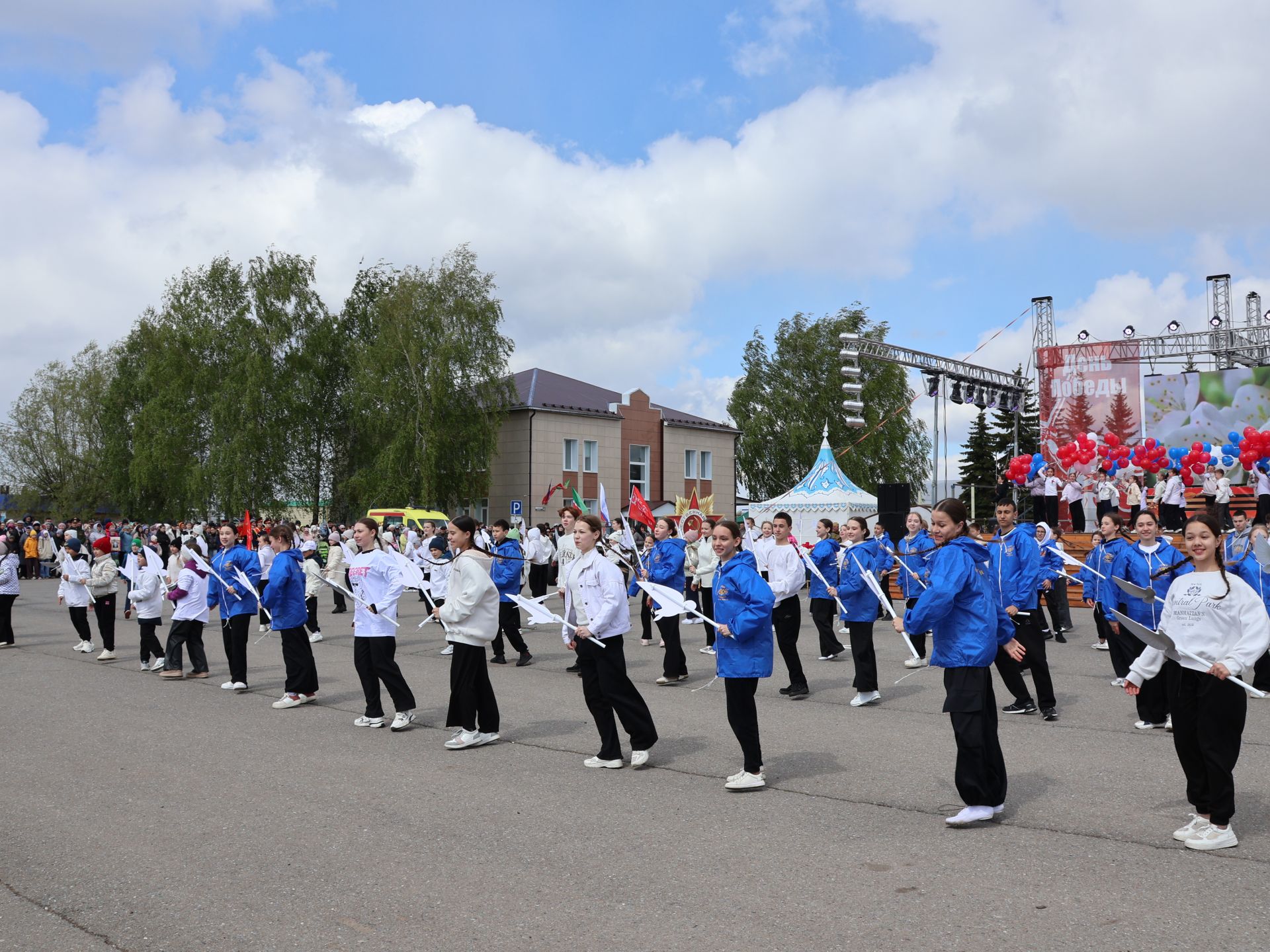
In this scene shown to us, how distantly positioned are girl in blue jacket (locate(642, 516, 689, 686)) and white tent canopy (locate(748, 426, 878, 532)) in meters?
15.6

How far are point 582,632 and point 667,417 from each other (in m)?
43.9

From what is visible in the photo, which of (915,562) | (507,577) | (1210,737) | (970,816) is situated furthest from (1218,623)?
(507,577)

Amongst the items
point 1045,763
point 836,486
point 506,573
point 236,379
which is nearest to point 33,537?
point 236,379

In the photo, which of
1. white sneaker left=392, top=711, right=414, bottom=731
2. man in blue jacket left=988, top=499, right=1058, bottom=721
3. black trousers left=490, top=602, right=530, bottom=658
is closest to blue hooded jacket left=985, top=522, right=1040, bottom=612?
man in blue jacket left=988, top=499, right=1058, bottom=721

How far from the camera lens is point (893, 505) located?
23734 millimetres

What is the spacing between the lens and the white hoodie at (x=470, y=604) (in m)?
8.42

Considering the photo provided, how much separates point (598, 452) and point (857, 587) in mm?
37716

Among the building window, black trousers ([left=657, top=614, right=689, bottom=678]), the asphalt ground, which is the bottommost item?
the asphalt ground

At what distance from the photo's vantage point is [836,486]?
98.2 feet

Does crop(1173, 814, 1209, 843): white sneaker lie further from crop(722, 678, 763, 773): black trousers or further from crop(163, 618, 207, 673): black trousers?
crop(163, 618, 207, 673): black trousers

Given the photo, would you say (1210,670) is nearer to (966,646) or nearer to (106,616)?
(966,646)

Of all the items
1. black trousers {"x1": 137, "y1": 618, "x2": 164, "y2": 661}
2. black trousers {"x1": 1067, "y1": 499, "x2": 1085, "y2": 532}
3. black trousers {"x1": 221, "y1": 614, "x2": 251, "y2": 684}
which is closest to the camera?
black trousers {"x1": 221, "y1": 614, "x2": 251, "y2": 684}

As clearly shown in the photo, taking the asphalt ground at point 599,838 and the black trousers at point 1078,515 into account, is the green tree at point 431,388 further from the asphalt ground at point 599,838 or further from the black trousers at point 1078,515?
the asphalt ground at point 599,838

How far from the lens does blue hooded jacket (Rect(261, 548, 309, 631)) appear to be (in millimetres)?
10562
